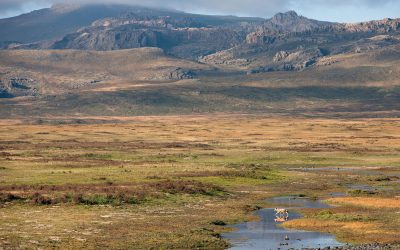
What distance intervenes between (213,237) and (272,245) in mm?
4015

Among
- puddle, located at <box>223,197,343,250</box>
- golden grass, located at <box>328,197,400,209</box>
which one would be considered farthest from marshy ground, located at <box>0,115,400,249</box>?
puddle, located at <box>223,197,343,250</box>

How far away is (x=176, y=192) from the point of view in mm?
74188

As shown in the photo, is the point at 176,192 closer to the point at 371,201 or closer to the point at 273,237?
the point at 371,201

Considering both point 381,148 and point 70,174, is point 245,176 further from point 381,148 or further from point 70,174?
point 381,148

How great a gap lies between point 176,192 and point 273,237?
23220mm

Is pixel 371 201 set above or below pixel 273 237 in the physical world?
below

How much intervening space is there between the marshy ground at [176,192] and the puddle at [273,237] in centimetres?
110

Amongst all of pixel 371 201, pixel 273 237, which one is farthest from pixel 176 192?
pixel 273 237

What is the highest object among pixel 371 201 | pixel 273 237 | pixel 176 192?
pixel 273 237

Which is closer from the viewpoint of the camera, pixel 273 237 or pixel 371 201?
pixel 273 237

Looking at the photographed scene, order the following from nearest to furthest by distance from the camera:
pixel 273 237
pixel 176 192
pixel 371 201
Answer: pixel 273 237, pixel 371 201, pixel 176 192

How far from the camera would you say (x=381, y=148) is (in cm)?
15275

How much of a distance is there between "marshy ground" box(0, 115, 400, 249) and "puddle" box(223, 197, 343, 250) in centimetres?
110

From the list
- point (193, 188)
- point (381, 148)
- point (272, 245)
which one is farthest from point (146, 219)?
point (381, 148)
